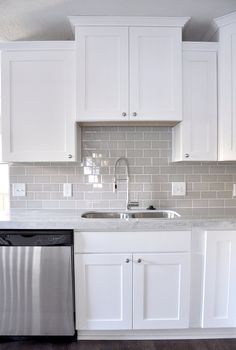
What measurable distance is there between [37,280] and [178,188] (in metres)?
1.37

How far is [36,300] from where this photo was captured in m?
1.61

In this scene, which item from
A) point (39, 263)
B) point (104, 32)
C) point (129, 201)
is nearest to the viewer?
point (39, 263)

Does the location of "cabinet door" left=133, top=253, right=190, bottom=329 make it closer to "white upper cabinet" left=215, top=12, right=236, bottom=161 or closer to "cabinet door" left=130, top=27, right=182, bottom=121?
"white upper cabinet" left=215, top=12, right=236, bottom=161

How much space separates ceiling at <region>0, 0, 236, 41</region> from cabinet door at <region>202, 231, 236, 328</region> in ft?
5.29

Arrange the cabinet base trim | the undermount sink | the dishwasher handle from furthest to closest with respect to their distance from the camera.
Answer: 1. the undermount sink
2. the cabinet base trim
3. the dishwasher handle

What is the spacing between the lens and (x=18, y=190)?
6.97 feet

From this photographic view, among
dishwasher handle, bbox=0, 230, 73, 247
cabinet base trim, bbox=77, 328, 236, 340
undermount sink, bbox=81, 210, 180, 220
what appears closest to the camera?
dishwasher handle, bbox=0, 230, 73, 247

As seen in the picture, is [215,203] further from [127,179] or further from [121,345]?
[121,345]

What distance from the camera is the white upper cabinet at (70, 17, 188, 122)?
1748 millimetres

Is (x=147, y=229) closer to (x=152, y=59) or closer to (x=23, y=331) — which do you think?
(x=23, y=331)

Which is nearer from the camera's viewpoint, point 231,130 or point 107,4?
point 107,4

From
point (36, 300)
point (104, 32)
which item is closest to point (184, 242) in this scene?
point (36, 300)

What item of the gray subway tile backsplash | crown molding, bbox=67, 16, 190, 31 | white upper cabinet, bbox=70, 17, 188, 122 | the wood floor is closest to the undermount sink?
the gray subway tile backsplash

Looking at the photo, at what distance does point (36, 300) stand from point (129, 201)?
1.06 metres
